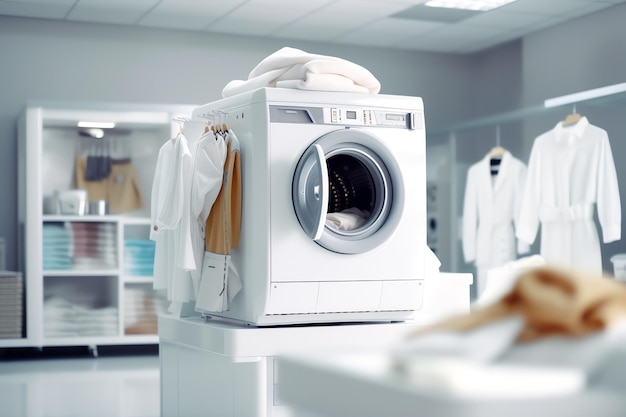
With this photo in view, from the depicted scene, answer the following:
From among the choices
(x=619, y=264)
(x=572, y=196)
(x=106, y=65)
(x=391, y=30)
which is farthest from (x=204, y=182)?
(x=391, y=30)

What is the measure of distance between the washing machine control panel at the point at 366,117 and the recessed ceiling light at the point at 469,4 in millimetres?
2836

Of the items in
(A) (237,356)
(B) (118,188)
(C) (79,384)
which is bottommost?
(C) (79,384)

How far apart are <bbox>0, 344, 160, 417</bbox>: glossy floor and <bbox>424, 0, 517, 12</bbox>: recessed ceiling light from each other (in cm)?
311

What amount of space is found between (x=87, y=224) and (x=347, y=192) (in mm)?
2968

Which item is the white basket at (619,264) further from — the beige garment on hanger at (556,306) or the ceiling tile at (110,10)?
the beige garment on hanger at (556,306)

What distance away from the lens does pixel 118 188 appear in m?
6.43

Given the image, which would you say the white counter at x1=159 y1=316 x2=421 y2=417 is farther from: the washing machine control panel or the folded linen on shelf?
the folded linen on shelf

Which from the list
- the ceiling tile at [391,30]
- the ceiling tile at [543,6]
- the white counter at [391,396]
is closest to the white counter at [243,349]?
the white counter at [391,396]

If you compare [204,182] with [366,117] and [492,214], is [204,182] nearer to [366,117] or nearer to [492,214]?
[366,117]

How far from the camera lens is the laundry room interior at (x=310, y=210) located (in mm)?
1394

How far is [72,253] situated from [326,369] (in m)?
4.98

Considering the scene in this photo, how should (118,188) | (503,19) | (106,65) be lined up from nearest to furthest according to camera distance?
1. (118,188)
2. (503,19)
3. (106,65)

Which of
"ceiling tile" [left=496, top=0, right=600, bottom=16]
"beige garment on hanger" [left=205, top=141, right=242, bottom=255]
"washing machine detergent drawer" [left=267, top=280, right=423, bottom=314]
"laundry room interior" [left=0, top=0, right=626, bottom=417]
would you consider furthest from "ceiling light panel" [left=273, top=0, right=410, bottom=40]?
"washing machine detergent drawer" [left=267, top=280, right=423, bottom=314]

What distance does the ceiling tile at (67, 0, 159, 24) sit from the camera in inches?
242
